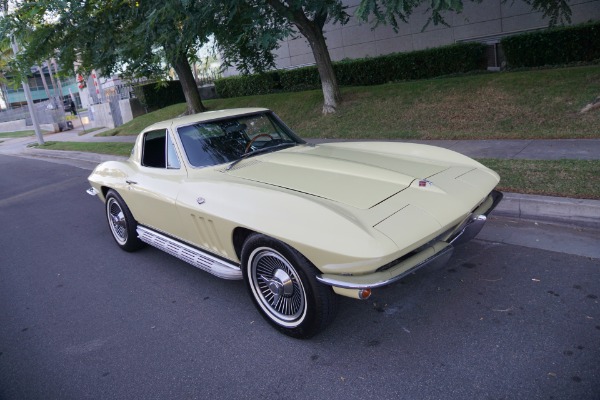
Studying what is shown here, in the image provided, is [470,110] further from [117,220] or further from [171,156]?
[117,220]

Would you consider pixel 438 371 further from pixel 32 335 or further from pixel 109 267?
pixel 109 267

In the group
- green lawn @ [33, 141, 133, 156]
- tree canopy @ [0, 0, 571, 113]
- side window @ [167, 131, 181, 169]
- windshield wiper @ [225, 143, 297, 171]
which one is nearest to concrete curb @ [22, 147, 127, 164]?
green lawn @ [33, 141, 133, 156]

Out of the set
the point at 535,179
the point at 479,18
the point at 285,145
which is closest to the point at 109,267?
the point at 285,145

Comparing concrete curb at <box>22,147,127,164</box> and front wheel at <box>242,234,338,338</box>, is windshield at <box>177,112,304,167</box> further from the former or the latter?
concrete curb at <box>22,147,127,164</box>

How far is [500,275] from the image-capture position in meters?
3.84

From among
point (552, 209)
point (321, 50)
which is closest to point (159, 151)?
point (552, 209)

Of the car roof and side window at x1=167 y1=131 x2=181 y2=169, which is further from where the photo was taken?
the car roof

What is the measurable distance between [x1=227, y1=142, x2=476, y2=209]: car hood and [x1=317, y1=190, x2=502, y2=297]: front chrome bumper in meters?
0.46

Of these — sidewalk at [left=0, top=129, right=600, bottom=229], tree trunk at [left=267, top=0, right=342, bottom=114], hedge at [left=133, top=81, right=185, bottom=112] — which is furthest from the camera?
hedge at [left=133, top=81, right=185, bottom=112]

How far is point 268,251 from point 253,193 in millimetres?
469

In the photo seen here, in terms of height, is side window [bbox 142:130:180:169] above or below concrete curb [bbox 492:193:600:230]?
above

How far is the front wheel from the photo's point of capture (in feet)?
9.86

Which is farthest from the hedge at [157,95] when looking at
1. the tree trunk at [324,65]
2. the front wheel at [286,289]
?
the front wheel at [286,289]

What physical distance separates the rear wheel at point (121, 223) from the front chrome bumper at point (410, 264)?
299cm
